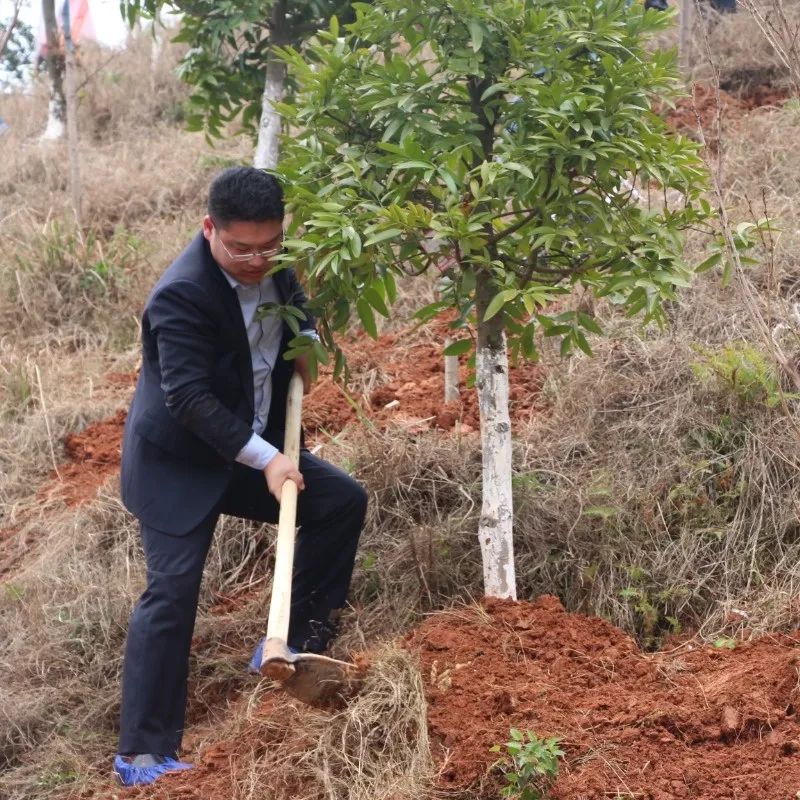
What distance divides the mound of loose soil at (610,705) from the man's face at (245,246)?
1305mm

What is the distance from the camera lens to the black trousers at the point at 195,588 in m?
→ 3.53

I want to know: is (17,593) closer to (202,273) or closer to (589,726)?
(202,273)

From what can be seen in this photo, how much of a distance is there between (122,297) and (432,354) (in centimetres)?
246

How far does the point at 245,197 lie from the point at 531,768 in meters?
1.84

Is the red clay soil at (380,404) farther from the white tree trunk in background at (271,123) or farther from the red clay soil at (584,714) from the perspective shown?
the red clay soil at (584,714)

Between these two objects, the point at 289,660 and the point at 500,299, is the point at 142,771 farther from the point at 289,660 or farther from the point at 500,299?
the point at 500,299

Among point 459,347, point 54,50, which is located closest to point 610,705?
point 459,347

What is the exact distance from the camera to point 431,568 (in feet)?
13.6

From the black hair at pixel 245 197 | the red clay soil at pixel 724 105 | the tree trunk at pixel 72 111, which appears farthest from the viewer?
the red clay soil at pixel 724 105

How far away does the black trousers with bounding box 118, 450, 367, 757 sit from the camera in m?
3.53

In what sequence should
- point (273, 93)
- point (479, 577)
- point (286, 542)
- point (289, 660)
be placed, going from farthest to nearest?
1. point (273, 93)
2. point (479, 577)
3. point (286, 542)
4. point (289, 660)

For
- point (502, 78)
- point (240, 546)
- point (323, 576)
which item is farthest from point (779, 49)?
point (240, 546)

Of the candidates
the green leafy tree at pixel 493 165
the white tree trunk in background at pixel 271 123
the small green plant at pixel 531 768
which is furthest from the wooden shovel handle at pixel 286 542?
the white tree trunk in background at pixel 271 123

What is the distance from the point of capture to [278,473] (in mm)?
3568
